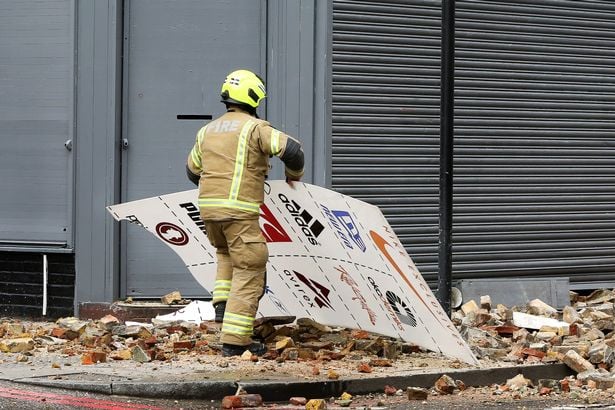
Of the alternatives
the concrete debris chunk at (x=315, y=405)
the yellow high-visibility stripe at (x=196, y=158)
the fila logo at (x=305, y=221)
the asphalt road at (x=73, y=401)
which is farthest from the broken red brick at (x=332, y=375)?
the yellow high-visibility stripe at (x=196, y=158)

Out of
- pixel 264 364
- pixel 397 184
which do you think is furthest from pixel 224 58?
pixel 264 364

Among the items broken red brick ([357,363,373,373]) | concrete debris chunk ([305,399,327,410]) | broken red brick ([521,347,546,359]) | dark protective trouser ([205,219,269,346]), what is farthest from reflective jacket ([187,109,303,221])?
broken red brick ([521,347,546,359])

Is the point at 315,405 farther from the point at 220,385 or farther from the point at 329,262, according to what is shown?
the point at 329,262

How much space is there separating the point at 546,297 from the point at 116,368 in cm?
546

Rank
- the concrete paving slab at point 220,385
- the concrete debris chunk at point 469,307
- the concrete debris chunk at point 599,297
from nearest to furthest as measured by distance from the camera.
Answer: the concrete paving slab at point 220,385 → the concrete debris chunk at point 469,307 → the concrete debris chunk at point 599,297

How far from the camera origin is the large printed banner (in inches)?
335

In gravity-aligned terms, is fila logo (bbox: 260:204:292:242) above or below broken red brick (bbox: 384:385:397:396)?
above

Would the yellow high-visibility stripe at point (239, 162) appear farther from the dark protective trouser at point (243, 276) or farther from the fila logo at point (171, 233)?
the fila logo at point (171, 233)

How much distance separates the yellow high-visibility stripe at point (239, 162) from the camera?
8750mm

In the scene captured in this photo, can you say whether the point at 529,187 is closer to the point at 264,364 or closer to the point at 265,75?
the point at 265,75

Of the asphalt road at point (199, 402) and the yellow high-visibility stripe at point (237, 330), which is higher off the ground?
the yellow high-visibility stripe at point (237, 330)

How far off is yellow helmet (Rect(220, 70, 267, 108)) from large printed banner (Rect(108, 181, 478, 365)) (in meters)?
0.63

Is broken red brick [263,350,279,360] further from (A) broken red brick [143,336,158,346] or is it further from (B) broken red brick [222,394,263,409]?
(B) broken red brick [222,394,263,409]

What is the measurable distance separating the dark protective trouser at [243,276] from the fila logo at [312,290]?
1.87 feet
